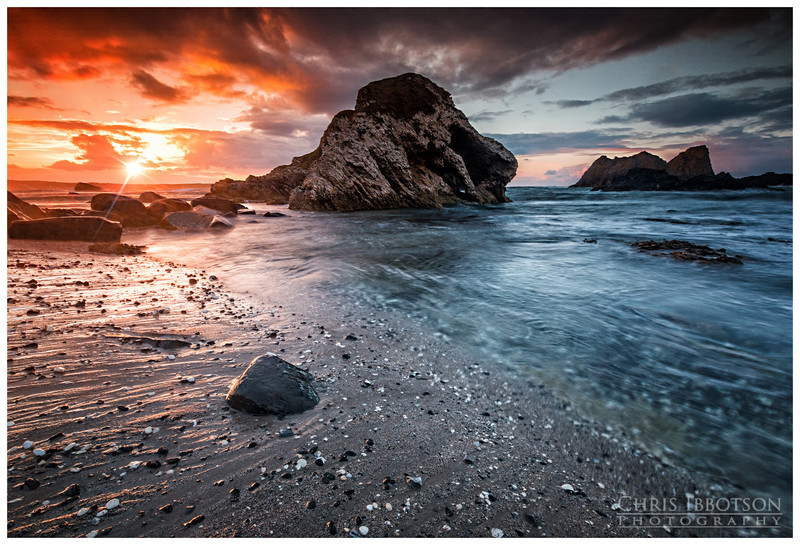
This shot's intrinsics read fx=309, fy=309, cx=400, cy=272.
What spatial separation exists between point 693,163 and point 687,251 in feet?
467

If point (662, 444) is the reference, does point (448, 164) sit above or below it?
above

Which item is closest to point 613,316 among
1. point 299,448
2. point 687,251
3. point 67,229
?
point 299,448

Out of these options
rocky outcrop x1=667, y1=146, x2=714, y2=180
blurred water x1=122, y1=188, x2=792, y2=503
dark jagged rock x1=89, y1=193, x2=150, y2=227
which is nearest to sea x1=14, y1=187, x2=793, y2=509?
blurred water x1=122, y1=188, x2=792, y2=503

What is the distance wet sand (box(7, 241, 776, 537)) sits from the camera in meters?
1.75

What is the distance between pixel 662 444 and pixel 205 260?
998 cm

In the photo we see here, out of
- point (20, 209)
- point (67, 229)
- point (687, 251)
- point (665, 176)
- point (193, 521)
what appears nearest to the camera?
point (193, 521)

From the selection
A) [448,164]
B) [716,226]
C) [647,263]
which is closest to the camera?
[647,263]

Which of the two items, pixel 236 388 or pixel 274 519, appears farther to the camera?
pixel 236 388

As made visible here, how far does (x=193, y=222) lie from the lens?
51.8 feet

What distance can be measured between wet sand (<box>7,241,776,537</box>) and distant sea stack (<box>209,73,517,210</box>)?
24936mm

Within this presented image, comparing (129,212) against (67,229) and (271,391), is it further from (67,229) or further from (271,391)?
(271,391)

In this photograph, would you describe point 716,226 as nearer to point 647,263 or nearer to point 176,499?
point 647,263

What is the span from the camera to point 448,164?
3316cm

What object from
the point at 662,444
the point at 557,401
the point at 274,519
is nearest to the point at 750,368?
the point at 662,444
